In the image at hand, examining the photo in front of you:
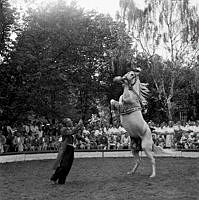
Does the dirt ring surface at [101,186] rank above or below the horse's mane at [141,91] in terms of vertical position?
below

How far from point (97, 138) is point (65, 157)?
44.4 feet

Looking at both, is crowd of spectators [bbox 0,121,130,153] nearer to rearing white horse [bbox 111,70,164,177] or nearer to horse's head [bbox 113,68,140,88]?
rearing white horse [bbox 111,70,164,177]

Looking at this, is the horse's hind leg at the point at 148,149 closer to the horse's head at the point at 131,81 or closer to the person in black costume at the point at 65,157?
the horse's head at the point at 131,81

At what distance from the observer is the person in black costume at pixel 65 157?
31.4 ft

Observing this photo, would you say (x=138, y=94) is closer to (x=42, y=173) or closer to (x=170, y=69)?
(x=42, y=173)

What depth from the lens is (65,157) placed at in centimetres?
974

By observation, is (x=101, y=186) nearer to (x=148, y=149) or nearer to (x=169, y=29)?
(x=148, y=149)

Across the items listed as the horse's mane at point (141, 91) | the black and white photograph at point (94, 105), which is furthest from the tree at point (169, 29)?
the horse's mane at point (141, 91)

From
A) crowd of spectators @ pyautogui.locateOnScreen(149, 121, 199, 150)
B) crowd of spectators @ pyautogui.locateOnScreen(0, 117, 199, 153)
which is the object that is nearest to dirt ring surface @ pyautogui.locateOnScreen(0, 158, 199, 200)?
crowd of spectators @ pyautogui.locateOnScreen(0, 117, 199, 153)

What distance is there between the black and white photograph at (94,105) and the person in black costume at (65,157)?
0.09 feet

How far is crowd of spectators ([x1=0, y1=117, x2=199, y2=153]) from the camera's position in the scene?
20.9 m

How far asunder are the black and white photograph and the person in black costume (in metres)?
0.03

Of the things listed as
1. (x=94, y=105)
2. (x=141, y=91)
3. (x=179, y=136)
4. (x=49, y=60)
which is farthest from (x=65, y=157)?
(x=94, y=105)

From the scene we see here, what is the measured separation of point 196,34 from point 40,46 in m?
17.7
